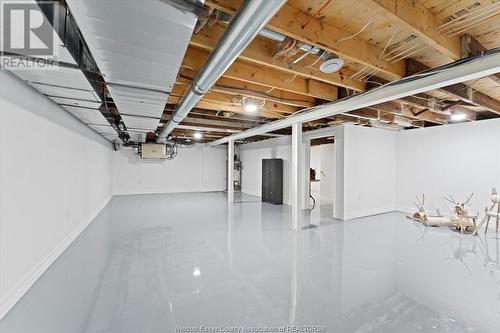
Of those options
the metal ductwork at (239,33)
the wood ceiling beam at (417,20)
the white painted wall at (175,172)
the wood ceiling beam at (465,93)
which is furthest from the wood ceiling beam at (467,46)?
the white painted wall at (175,172)

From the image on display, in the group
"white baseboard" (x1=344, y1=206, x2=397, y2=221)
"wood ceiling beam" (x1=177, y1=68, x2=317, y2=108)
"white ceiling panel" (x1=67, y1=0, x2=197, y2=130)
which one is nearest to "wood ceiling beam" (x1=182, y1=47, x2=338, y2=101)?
"wood ceiling beam" (x1=177, y1=68, x2=317, y2=108)

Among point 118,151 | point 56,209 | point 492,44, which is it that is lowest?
point 56,209

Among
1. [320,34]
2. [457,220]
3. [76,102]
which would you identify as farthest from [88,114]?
[457,220]

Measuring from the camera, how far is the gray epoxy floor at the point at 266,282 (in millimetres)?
1673

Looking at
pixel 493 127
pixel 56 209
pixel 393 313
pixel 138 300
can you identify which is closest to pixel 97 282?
pixel 138 300

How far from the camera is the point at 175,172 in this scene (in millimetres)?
9055

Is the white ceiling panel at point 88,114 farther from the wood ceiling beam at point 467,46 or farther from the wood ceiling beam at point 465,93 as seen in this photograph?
the wood ceiling beam at point 467,46

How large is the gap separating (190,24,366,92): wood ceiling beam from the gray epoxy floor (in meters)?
2.12

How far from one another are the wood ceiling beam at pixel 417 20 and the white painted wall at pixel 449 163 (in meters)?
3.84

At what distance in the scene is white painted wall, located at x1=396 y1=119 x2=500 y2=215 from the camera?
14.1 ft

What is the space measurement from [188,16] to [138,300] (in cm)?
218

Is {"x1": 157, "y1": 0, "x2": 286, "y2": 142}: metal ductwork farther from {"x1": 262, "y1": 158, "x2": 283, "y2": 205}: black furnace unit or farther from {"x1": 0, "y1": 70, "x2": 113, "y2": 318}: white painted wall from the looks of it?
{"x1": 262, "y1": 158, "x2": 283, "y2": 205}: black furnace unit

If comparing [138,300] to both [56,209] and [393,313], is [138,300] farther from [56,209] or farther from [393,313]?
[393,313]

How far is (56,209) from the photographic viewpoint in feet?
9.01
